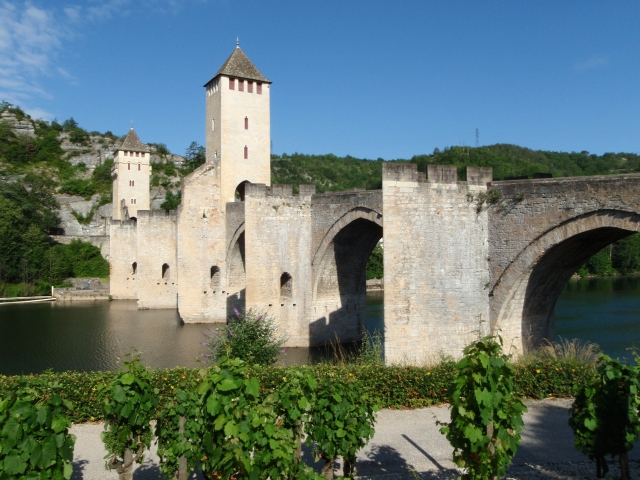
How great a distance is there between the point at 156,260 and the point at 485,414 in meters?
25.4

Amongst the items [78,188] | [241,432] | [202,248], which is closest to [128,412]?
[241,432]

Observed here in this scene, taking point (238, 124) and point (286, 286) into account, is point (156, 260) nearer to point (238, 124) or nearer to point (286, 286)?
point (238, 124)

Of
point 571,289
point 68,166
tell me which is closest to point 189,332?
point 571,289

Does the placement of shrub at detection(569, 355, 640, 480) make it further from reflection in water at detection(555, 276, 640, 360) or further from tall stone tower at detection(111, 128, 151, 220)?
tall stone tower at detection(111, 128, 151, 220)

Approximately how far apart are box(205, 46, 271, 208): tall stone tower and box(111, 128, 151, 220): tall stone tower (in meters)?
17.4

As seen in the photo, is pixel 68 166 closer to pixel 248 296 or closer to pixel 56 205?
pixel 56 205

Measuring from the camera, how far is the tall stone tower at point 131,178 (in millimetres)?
38062

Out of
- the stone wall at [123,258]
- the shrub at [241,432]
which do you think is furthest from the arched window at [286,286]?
the stone wall at [123,258]

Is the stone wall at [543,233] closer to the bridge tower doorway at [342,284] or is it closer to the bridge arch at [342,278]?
the bridge arch at [342,278]

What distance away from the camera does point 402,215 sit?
426 inches

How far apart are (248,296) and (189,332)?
5017 mm

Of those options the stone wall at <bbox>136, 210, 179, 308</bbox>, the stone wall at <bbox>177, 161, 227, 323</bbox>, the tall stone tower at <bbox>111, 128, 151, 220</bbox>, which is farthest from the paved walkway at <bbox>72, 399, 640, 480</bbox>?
the tall stone tower at <bbox>111, 128, 151, 220</bbox>

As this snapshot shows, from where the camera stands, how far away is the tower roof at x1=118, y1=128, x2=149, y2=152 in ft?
125

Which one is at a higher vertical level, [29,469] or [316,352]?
[29,469]
